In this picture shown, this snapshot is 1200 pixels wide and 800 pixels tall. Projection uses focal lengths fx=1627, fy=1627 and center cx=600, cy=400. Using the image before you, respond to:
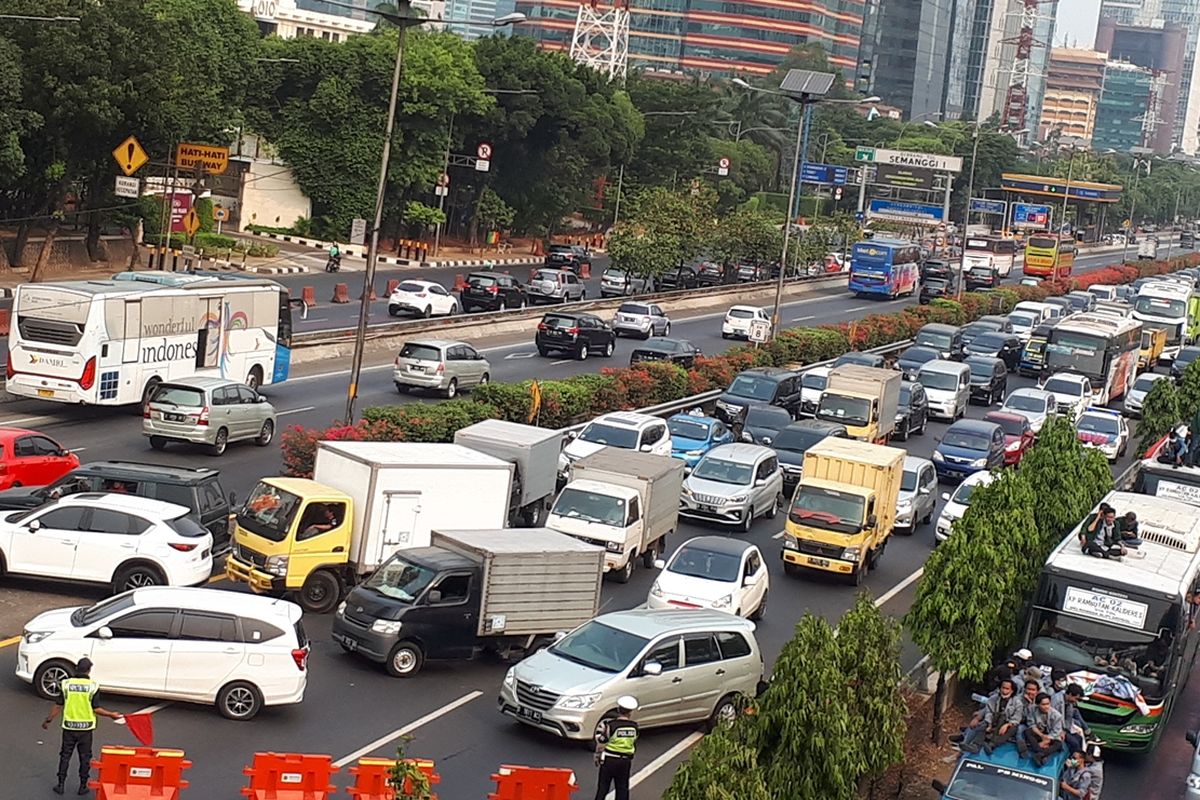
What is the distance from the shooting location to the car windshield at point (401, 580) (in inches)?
832

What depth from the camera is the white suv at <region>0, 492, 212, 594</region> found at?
2209 centimetres

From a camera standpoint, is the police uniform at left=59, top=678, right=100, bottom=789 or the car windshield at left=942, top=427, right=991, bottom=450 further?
the car windshield at left=942, top=427, right=991, bottom=450

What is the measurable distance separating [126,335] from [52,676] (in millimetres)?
17755

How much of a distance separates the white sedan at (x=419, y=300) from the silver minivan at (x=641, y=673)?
36269 mm

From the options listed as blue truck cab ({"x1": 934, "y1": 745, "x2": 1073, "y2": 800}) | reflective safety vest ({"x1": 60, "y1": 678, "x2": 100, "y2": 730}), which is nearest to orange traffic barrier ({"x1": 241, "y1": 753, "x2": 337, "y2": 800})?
reflective safety vest ({"x1": 60, "y1": 678, "x2": 100, "y2": 730})

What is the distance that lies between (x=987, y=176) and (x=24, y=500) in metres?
143

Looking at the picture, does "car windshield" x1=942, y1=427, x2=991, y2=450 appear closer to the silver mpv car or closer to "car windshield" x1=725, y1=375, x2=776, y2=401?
"car windshield" x1=725, y1=375, x2=776, y2=401

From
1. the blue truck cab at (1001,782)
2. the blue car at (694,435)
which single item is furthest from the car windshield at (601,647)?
the blue car at (694,435)

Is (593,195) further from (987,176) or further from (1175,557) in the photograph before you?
(1175,557)

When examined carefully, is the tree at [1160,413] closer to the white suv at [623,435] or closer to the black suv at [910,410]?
the black suv at [910,410]

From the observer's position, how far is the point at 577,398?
37.8 meters

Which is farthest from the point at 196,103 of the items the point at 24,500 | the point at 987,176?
the point at 987,176

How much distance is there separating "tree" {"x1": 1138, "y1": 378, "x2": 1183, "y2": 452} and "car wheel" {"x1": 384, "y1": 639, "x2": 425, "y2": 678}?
2357cm

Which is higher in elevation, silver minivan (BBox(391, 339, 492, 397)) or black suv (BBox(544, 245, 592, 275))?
black suv (BBox(544, 245, 592, 275))
